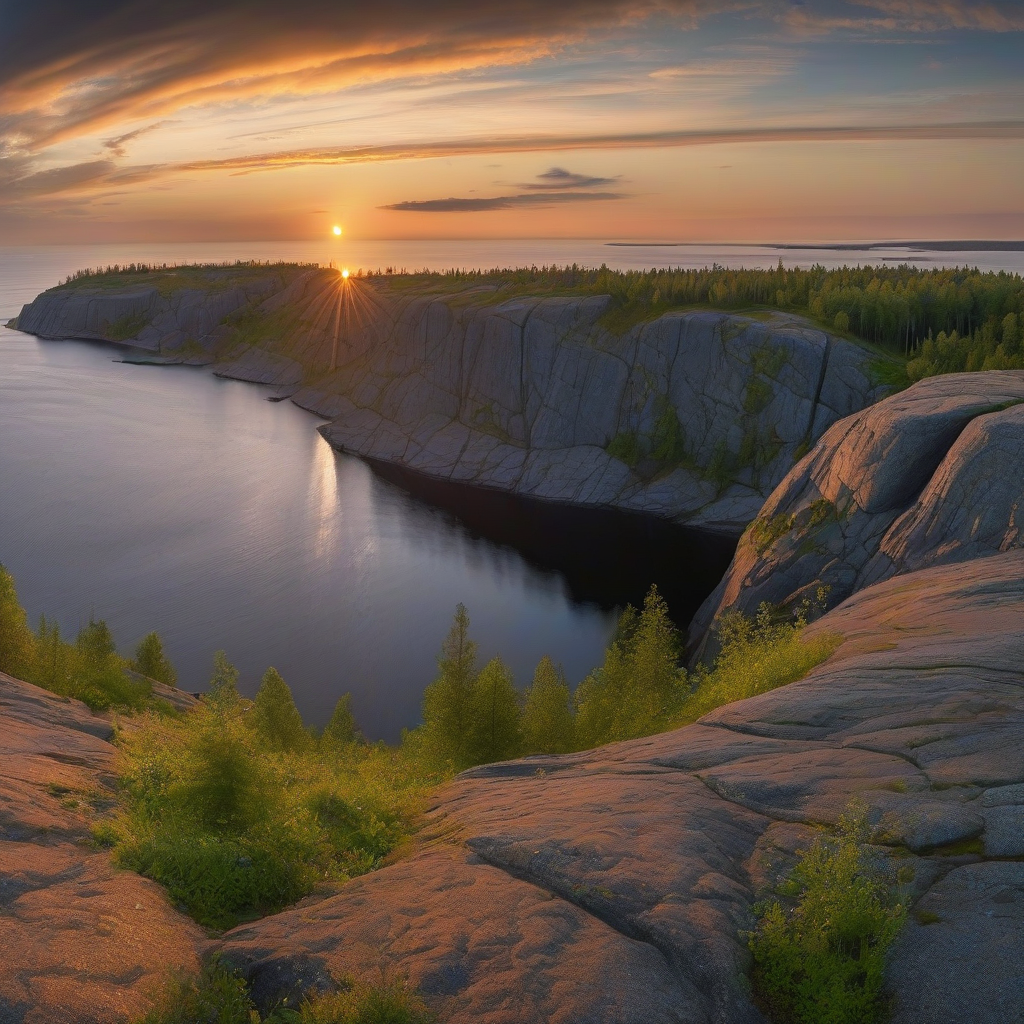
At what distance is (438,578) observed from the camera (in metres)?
64.8

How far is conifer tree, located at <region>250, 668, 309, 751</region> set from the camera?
35656mm

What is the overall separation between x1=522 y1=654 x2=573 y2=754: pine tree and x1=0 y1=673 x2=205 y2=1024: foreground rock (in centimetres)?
1830

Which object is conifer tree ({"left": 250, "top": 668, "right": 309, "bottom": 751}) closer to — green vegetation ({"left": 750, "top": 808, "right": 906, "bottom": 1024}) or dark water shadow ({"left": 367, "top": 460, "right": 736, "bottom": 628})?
green vegetation ({"left": 750, "top": 808, "right": 906, "bottom": 1024})

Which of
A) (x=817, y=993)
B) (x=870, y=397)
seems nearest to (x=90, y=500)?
(x=870, y=397)

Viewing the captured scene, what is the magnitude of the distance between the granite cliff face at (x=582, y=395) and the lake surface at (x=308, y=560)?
630cm

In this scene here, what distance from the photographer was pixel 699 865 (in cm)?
1335

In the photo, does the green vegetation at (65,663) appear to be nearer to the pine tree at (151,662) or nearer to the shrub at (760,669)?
the pine tree at (151,662)

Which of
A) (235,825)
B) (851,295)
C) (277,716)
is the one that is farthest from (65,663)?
(851,295)

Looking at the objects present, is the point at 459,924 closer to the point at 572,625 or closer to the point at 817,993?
the point at 817,993

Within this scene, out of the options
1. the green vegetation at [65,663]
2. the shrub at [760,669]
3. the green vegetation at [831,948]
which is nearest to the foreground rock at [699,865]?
the green vegetation at [831,948]

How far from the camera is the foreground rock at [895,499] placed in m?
33.8

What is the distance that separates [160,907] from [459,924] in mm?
5303

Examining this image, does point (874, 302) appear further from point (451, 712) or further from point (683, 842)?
point (683, 842)

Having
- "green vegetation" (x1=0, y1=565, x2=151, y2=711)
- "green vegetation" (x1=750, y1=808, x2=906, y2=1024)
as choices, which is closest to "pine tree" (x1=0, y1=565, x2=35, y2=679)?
"green vegetation" (x1=0, y1=565, x2=151, y2=711)
